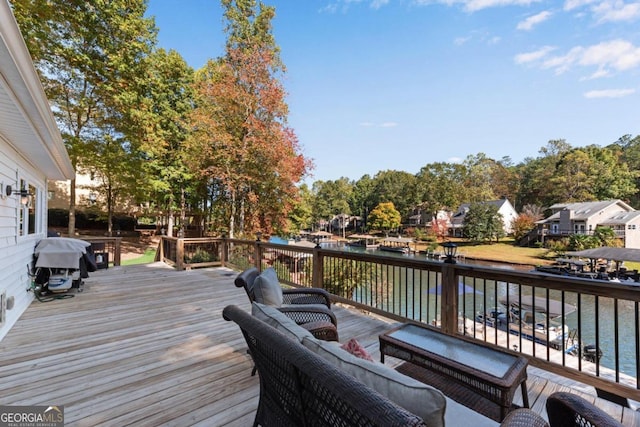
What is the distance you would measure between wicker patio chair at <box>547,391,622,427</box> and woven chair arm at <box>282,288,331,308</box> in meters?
1.97

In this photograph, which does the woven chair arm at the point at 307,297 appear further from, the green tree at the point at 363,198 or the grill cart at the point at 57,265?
the green tree at the point at 363,198

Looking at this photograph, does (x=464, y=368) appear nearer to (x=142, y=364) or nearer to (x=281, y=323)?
(x=281, y=323)

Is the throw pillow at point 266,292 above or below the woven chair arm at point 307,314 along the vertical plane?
Answer: above

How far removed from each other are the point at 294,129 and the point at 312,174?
204 centimetres

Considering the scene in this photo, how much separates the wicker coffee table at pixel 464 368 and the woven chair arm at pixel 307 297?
909 mm

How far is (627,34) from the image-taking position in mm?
13406

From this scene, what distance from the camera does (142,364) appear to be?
264 cm

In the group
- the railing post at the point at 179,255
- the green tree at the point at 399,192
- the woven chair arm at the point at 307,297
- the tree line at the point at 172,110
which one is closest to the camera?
the woven chair arm at the point at 307,297

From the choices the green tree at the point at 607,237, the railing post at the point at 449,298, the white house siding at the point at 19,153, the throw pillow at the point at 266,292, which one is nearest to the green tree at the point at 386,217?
the green tree at the point at 607,237

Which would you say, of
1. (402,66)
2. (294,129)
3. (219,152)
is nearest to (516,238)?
(402,66)

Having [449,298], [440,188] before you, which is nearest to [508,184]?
[440,188]

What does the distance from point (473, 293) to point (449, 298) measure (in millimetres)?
266

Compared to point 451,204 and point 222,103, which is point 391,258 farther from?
point 451,204

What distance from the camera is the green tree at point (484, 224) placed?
1148 inches
